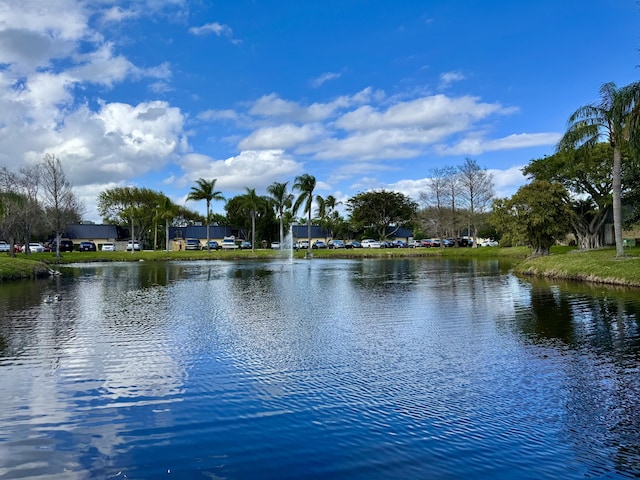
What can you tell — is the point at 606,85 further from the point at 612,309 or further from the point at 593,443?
the point at 593,443

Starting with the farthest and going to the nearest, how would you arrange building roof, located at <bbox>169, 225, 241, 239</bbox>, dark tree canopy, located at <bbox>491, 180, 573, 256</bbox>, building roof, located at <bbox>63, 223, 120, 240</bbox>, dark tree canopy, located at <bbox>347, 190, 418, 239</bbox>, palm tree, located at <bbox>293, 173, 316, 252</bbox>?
building roof, located at <bbox>169, 225, 241, 239</bbox>, building roof, located at <bbox>63, 223, 120, 240</bbox>, dark tree canopy, located at <bbox>347, 190, 418, 239</bbox>, palm tree, located at <bbox>293, 173, 316, 252</bbox>, dark tree canopy, located at <bbox>491, 180, 573, 256</bbox>

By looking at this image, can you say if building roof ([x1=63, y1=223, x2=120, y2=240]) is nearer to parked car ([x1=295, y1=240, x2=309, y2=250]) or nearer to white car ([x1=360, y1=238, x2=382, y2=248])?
Result: parked car ([x1=295, y1=240, x2=309, y2=250])

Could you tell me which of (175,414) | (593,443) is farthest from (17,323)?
(593,443)

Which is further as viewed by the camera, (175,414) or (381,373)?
(381,373)

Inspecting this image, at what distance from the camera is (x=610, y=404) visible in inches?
327

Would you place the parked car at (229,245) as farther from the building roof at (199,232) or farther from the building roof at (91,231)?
the building roof at (91,231)

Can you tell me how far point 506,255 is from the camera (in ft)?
217

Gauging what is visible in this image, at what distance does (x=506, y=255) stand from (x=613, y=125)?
39.3 meters

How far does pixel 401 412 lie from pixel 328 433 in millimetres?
1507

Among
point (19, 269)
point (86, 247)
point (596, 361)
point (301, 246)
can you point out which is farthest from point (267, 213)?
point (596, 361)

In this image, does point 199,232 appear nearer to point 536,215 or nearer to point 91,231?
point 91,231

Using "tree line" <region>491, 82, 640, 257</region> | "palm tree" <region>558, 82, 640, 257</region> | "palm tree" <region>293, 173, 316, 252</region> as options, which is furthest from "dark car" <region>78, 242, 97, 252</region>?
"palm tree" <region>558, 82, 640, 257</region>

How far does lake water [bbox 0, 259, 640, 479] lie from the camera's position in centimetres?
652

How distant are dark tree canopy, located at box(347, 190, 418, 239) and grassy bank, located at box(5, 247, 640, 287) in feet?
69.3
